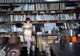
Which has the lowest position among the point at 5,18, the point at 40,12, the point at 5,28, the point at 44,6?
the point at 5,28

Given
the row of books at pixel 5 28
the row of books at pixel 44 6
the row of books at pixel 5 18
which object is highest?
the row of books at pixel 44 6

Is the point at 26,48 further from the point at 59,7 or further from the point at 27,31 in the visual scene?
the point at 59,7

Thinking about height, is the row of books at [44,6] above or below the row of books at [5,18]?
above

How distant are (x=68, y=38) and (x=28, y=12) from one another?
64.7 inches

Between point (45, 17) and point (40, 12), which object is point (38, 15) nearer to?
point (40, 12)

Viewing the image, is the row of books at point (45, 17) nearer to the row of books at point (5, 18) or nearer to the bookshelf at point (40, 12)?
the bookshelf at point (40, 12)

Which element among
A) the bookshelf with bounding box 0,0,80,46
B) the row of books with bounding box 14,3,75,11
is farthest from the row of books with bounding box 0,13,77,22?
the row of books with bounding box 14,3,75,11

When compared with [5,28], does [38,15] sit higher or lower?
higher

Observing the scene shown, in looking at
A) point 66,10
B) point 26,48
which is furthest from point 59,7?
point 26,48

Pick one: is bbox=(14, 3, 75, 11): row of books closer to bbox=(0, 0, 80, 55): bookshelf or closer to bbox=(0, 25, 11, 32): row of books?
bbox=(0, 0, 80, 55): bookshelf

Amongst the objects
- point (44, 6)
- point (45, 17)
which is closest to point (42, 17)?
point (45, 17)

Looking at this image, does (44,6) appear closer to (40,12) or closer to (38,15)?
(40,12)

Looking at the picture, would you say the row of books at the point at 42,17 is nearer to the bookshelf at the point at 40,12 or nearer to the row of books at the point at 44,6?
the bookshelf at the point at 40,12

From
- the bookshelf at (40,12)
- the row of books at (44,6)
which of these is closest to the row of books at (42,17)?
the bookshelf at (40,12)
